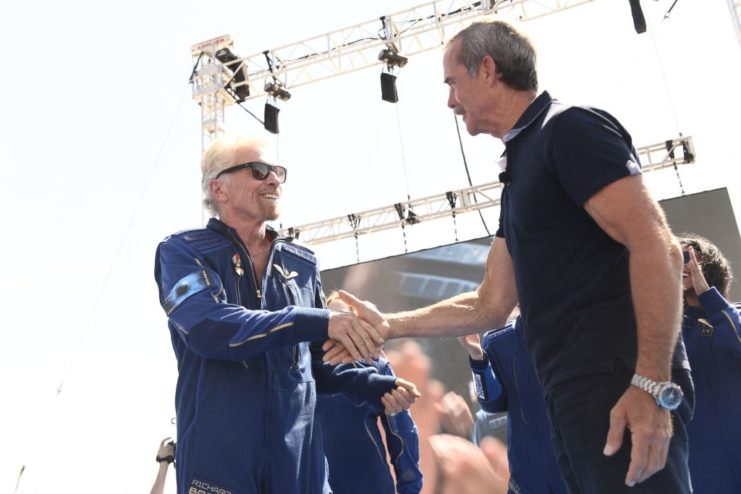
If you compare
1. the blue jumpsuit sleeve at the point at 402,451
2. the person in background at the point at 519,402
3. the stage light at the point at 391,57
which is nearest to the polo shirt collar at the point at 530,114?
the person in background at the point at 519,402

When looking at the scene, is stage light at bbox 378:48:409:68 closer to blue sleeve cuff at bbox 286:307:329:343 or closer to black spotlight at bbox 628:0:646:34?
black spotlight at bbox 628:0:646:34

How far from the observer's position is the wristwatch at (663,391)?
1.62 metres

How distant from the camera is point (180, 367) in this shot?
2.52 m

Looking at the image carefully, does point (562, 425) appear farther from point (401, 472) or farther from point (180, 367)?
point (401, 472)

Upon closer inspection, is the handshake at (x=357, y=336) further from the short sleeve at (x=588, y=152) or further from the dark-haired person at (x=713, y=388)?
the dark-haired person at (x=713, y=388)

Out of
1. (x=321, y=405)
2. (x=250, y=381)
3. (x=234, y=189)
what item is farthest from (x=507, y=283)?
(x=321, y=405)

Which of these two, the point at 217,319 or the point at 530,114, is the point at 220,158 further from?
the point at 530,114

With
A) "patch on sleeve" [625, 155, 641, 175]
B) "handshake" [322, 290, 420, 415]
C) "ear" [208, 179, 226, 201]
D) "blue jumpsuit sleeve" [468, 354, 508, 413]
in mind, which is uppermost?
"ear" [208, 179, 226, 201]

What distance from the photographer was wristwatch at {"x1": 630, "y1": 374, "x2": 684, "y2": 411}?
162 centimetres

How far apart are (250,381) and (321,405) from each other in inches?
78.6

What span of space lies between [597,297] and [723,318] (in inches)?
68.8

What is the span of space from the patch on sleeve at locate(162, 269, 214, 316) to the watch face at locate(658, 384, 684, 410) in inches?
61.6

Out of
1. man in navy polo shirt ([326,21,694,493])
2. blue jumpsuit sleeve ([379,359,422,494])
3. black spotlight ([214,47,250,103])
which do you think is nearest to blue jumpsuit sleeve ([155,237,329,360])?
man in navy polo shirt ([326,21,694,493])

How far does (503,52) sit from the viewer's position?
2332 millimetres
